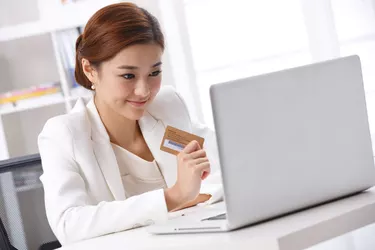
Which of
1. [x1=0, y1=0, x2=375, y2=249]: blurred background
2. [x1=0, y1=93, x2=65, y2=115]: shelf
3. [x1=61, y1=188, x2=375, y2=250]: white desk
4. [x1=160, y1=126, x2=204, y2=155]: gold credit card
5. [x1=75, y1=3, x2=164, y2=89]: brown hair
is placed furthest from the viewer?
[x1=0, y1=0, x2=375, y2=249]: blurred background

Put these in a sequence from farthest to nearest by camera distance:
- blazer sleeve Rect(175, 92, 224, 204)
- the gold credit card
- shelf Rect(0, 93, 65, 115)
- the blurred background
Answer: the blurred background → shelf Rect(0, 93, 65, 115) → blazer sleeve Rect(175, 92, 224, 204) → the gold credit card

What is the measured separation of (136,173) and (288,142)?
976mm

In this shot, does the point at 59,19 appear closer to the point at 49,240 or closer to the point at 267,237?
the point at 49,240

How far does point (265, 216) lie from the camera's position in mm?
1574

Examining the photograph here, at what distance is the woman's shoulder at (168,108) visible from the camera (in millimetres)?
2538

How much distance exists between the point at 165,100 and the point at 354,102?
3.24ft

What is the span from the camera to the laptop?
4.97 feet

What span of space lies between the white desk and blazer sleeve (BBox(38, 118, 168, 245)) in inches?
6.0

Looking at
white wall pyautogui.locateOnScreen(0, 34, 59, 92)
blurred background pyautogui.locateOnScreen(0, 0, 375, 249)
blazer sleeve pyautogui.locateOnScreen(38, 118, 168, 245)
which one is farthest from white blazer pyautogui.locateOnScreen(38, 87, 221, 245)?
white wall pyautogui.locateOnScreen(0, 34, 59, 92)

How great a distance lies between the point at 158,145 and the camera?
97.9 inches

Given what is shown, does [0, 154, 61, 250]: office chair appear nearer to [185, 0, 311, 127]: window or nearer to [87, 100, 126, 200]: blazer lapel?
[87, 100, 126, 200]: blazer lapel

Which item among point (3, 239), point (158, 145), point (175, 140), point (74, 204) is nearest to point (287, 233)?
point (175, 140)

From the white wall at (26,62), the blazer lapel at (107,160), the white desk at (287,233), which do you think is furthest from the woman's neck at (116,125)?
the white wall at (26,62)

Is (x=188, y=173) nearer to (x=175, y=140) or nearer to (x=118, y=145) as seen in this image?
(x=175, y=140)
